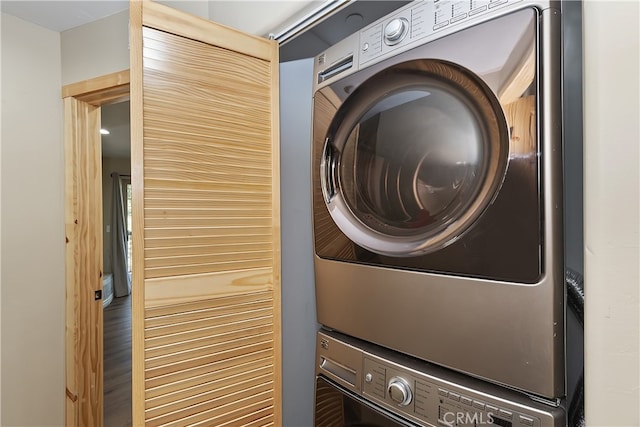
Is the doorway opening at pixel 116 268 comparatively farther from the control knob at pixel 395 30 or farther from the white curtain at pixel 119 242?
the control knob at pixel 395 30

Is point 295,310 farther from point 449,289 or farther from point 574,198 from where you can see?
point 574,198

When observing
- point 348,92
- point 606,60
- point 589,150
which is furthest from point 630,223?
point 348,92

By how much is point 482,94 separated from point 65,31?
7.43 feet

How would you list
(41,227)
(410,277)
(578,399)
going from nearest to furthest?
(578,399), (410,277), (41,227)

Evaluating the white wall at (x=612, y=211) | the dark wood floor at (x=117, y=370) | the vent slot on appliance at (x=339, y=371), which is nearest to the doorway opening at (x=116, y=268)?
the dark wood floor at (x=117, y=370)

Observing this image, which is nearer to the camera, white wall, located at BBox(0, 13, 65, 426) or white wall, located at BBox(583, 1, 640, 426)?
white wall, located at BBox(583, 1, 640, 426)

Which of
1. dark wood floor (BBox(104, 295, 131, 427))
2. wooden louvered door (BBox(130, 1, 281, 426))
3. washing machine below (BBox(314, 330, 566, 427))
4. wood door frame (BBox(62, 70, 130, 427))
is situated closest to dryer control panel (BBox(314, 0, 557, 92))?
wooden louvered door (BBox(130, 1, 281, 426))

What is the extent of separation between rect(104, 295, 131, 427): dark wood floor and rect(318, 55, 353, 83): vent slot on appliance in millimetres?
2557

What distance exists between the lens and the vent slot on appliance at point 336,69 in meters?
0.92

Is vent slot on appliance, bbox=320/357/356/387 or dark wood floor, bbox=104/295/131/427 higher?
vent slot on appliance, bbox=320/357/356/387

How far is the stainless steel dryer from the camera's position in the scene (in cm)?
58

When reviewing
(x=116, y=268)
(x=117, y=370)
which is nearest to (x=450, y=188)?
(x=117, y=370)

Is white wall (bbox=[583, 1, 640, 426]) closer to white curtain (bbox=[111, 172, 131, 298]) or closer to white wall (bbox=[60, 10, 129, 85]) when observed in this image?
white wall (bbox=[60, 10, 129, 85])

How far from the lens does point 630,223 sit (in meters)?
0.46
